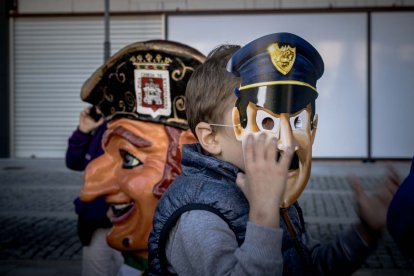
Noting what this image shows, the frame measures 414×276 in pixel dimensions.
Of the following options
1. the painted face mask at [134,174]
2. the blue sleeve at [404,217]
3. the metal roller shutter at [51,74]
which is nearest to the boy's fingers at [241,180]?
the blue sleeve at [404,217]

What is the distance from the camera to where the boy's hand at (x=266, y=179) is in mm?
1471

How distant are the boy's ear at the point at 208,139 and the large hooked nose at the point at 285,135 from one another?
269 millimetres

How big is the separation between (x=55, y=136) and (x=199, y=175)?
1380 cm

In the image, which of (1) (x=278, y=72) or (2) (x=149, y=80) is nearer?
(1) (x=278, y=72)

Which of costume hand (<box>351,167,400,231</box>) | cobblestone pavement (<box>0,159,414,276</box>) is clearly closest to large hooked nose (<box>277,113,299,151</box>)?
costume hand (<box>351,167,400,231</box>)

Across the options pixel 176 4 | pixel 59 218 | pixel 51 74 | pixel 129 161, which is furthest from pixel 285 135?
pixel 51 74

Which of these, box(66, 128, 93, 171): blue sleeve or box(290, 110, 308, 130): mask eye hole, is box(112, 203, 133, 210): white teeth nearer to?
box(66, 128, 93, 171): blue sleeve

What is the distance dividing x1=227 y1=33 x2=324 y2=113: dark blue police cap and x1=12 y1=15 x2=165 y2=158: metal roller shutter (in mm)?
Answer: 13290

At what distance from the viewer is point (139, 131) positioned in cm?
271

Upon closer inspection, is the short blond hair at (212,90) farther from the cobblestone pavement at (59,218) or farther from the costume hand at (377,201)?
the cobblestone pavement at (59,218)

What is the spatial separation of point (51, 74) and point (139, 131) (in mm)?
12905

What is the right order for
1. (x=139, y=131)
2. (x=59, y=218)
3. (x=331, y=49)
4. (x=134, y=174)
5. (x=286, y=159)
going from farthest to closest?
(x=331, y=49) → (x=59, y=218) → (x=139, y=131) → (x=134, y=174) → (x=286, y=159)

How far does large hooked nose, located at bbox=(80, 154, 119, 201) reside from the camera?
8.93ft

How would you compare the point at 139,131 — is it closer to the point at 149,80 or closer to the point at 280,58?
the point at 149,80
